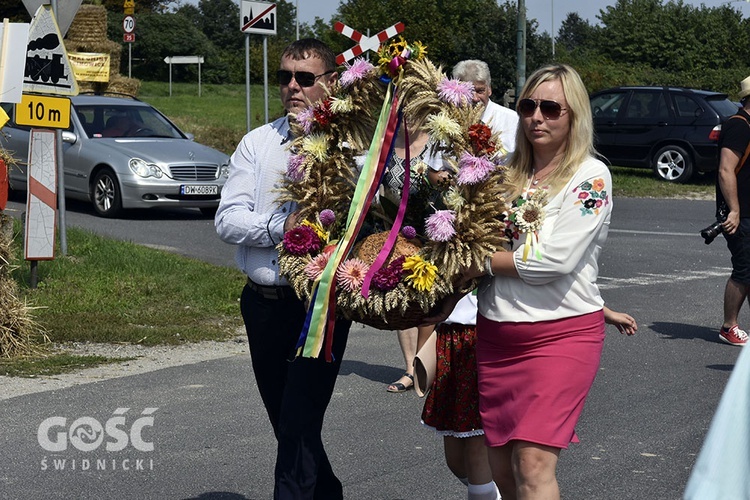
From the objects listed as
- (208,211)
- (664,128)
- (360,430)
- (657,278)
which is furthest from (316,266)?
(664,128)

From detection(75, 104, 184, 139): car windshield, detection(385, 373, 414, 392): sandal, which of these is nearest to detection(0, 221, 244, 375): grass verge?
detection(385, 373, 414, 392): sandal

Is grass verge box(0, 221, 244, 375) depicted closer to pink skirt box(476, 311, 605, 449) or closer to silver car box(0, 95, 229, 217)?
silver car box(0, 95, 229, 217)

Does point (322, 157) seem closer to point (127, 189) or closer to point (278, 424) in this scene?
Result: point (278, 424)

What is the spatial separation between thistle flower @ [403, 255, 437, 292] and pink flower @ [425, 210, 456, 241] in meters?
0.09

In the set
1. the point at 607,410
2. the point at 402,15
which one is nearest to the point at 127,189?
the point at 607,410

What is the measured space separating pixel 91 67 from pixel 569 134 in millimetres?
23837

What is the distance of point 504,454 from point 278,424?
3.22 feet

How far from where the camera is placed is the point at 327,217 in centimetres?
416

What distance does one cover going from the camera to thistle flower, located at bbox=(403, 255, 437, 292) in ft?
12.5

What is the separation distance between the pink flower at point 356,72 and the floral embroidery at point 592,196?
88 centimetres

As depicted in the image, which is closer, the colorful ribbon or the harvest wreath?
the harvest wreath

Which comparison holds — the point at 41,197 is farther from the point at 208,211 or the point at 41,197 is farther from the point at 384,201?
the point at 208,211

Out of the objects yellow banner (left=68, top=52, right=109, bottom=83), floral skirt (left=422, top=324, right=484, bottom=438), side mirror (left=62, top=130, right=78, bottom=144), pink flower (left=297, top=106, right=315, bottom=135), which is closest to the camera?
pink flower (left=297, top=106, right=315, bottom=135)

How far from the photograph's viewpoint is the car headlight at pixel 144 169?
15906 mm
